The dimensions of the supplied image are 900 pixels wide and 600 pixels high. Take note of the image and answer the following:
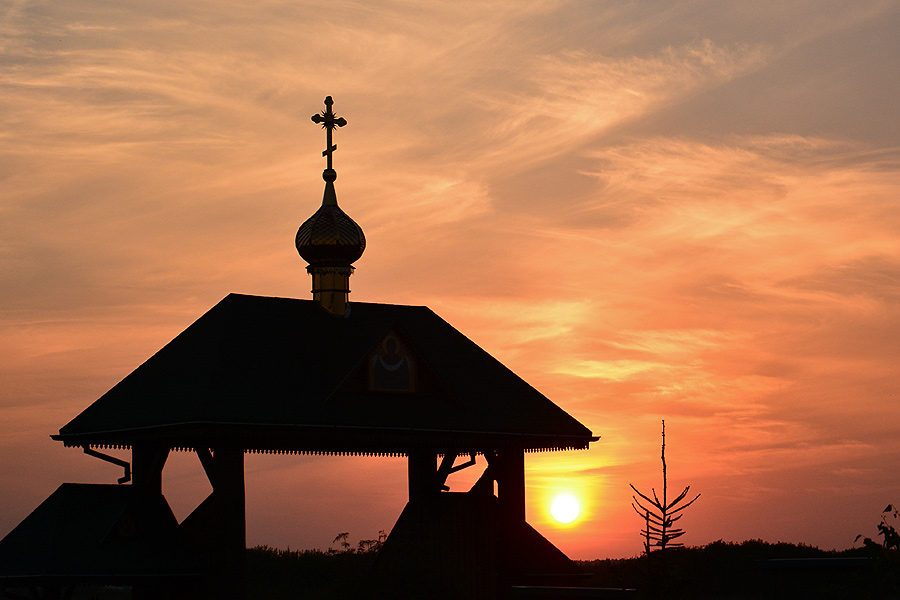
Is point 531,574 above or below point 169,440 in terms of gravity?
below

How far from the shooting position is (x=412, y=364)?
28438 mm

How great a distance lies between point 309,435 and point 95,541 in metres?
5.07

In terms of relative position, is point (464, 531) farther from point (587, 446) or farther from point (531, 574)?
point (587, 446)

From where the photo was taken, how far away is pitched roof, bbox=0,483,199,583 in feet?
80.6

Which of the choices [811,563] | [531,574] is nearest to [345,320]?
[531,574]

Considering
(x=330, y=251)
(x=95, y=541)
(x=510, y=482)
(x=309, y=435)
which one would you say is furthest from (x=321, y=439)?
(x=330, y=251)

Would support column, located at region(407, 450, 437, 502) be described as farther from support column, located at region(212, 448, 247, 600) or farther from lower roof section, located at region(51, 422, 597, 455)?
support column, located at region(212, 448, 247, 600)

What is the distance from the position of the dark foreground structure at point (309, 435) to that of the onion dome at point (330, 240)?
2.0 inches

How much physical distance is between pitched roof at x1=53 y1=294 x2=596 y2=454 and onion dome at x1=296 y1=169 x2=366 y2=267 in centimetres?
172

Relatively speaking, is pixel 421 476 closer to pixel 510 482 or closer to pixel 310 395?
pixel 510 482

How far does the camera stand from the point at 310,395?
2683 centimetres

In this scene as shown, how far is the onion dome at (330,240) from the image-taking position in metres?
32.6

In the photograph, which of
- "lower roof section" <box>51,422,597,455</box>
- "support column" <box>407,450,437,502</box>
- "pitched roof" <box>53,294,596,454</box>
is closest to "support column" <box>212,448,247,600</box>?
"lower roof section" <box>51,422,597,455</box>

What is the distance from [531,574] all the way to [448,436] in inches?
181
